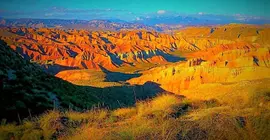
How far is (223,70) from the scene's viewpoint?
69.3 metres

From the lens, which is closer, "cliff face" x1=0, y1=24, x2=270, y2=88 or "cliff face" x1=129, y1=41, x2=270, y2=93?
"cliff face" x1=129, y1=41, x2=270, y2=93

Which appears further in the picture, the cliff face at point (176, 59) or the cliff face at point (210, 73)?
the cliff face at point (176, 59)

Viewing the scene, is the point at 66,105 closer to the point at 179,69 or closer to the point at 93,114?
the point at 93,114

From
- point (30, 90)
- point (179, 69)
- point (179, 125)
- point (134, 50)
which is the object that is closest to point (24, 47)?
point (134, 50)

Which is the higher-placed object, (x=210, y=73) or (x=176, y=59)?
(x=210, y=73)

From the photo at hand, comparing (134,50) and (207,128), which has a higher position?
(207,128)

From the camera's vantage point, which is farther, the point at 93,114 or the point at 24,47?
the point at 24,47

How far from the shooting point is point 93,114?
350 inches

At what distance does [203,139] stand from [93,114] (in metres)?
4.68

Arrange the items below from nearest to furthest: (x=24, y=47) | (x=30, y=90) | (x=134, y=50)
A: (x=30, y=90) → (x=24, y=47) → (x=134, y=50)

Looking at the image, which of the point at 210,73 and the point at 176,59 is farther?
the point at 176,59

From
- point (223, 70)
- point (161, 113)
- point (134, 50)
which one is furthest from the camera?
point (134, 50)

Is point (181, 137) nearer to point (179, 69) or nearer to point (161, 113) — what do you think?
point (161, 113)

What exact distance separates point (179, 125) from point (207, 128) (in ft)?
1.69
